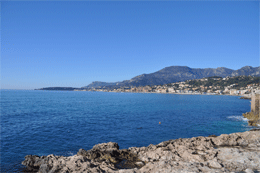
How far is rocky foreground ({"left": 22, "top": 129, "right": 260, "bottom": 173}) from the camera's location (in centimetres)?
726

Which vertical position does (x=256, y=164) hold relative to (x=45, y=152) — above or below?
above

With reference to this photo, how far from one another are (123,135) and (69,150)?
6.99 m

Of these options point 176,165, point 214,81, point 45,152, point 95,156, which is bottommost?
point 45,152

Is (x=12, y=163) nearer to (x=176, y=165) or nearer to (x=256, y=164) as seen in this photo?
(x=176, y=165)

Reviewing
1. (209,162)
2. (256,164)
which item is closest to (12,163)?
(209,162)

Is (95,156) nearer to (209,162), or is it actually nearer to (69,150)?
(69,150)

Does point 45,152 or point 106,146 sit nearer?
point 106,146

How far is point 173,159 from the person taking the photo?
8688 millimetres

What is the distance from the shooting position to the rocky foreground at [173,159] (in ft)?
23.8

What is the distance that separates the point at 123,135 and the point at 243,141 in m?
12.6

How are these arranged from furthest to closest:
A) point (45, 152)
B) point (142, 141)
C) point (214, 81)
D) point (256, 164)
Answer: point (214, 81), point (142, 141), point (45, 152), point (256, 164)

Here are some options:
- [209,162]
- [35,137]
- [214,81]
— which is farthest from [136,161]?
[214,81]

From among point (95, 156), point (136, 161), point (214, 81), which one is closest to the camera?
point (136, 161)

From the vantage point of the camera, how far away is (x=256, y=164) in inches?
279
